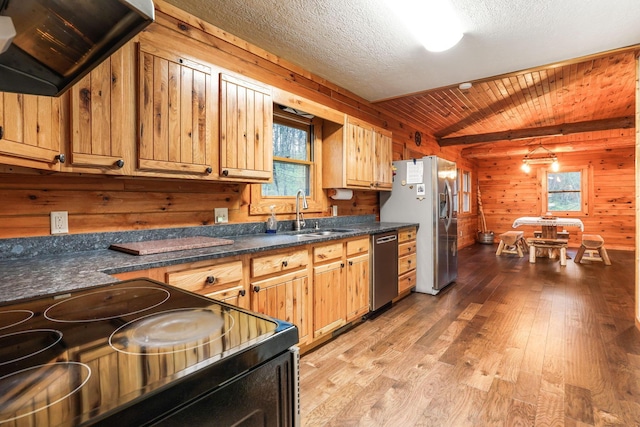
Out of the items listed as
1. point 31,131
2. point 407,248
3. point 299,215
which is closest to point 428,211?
point 407,248

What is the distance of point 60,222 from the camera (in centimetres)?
178

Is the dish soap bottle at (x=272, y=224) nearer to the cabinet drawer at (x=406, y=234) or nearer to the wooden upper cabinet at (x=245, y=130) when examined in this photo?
the wooden upper cabinet at (x=245, y=130)

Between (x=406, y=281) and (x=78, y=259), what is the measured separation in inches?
127

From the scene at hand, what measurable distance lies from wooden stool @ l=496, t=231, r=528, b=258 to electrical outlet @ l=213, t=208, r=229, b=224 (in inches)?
236

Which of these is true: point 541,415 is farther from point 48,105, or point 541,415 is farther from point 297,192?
point 48,105

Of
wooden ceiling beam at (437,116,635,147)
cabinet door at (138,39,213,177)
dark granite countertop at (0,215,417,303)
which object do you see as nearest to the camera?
dark granite countertop at (0,215,417,303)

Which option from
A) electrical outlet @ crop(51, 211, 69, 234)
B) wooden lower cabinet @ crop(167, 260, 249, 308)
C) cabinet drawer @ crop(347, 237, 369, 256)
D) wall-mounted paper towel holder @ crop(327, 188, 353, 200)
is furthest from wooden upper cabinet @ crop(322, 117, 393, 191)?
electrical outlet @ crop(51, 211, 69, 234)

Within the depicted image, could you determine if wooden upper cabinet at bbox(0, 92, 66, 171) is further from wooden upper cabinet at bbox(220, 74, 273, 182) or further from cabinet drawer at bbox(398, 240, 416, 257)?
cabinet drawer at bbox(398, 240, 416, 257)

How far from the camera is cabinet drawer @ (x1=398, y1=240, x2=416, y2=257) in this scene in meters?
3.73

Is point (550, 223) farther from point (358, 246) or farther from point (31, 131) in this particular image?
point (31, 131)

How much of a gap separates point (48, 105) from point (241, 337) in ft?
4.95

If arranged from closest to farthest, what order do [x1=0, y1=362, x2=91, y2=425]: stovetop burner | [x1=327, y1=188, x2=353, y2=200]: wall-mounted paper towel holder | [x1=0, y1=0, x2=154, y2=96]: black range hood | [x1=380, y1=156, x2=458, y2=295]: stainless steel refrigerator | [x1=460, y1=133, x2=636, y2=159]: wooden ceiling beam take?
[x1=0, y1=362, x2=91, y2=425]: stovetop burner
[x1=0, y1=0, x2=154, y2=96]: black range hood
[x1=327, y1=188, x2=353, y2=200]: wall-mounted paper towel holder
[x1=380, y1=156, x2=458, y2=295]: stainless steel refrigerator
[x1=460, y1=133, x2=636, y2=159]: wooden ceiling beam

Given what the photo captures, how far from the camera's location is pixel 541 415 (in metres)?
1.75

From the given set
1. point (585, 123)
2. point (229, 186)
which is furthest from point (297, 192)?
point (585, 123)
